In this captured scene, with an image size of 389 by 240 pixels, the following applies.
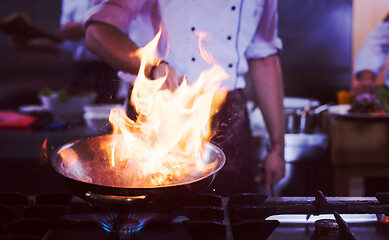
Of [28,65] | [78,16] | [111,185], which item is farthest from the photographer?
[28,65]

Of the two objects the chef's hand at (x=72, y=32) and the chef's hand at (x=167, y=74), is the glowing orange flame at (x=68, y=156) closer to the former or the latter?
the chef's hand at (x=167, y=74)

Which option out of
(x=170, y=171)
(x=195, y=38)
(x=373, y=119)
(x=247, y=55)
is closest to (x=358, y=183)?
(x=373, y=119)

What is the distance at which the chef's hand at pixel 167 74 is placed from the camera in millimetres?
1089

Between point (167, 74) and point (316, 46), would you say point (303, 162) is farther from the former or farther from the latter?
point (316, 46)

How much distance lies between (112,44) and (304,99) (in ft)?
4.71

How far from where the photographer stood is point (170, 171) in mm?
915

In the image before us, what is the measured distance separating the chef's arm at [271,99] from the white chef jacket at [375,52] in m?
1.73

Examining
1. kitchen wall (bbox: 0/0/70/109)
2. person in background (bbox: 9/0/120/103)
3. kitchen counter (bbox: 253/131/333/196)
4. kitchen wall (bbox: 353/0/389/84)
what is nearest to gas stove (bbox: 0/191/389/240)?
kitchen counter (bbox: 253/131/333/196)

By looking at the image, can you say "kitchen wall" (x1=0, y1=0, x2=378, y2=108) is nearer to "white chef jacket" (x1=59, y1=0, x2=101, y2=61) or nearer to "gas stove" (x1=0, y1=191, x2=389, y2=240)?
"white chef jacket" (x1=59, y1=0, x2=101, y2=61)

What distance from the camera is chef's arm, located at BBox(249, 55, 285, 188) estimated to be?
5.13 feet

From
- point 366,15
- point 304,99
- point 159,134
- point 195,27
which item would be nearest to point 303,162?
point 304,99

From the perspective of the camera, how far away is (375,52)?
3.11 m

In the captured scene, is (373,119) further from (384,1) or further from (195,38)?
(384,1)

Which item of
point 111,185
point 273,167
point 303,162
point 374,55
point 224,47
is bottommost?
point 303,162
